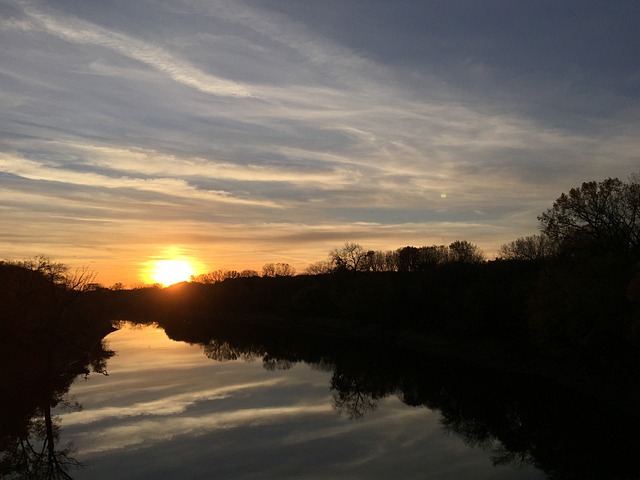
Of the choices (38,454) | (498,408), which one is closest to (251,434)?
(38,454)

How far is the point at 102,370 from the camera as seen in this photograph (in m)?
55.8

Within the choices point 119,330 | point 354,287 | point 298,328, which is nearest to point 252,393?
point 354,287

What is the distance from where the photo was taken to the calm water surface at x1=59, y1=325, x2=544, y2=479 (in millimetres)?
25781

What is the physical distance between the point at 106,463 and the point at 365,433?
45.6 feet

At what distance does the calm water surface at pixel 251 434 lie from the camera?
2578cm

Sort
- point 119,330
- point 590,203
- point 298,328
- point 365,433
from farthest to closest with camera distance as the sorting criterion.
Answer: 1. point 119,330
2. point 298,328
3. point 590,203
4. point 365,433

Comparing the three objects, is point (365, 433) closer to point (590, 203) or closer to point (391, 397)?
point (391, 397)

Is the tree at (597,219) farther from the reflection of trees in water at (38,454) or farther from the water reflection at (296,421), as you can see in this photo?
the reflection of trees in water at (38,454)

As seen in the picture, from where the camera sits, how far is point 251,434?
31.7 metres

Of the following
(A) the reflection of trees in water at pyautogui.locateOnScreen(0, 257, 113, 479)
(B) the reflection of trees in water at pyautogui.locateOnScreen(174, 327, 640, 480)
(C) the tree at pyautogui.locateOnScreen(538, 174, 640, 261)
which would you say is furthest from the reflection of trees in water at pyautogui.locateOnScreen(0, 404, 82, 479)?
(C) the tree at pyautogui.locateOnScreen(538, 174, 640, 261)

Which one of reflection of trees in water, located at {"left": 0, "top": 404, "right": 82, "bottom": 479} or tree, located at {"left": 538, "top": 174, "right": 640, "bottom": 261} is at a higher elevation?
tree, located at {"left": 538, "top": 174, "right": 640, "bottom": 261}

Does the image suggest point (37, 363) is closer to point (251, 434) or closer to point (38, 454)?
point (38, 454)

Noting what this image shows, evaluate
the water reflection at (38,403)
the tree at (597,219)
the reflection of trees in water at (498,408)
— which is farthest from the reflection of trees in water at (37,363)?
the tree at (597,219)

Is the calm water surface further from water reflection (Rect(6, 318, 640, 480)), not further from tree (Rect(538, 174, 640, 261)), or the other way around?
tree (Rect(538, 174, 640, 261))
